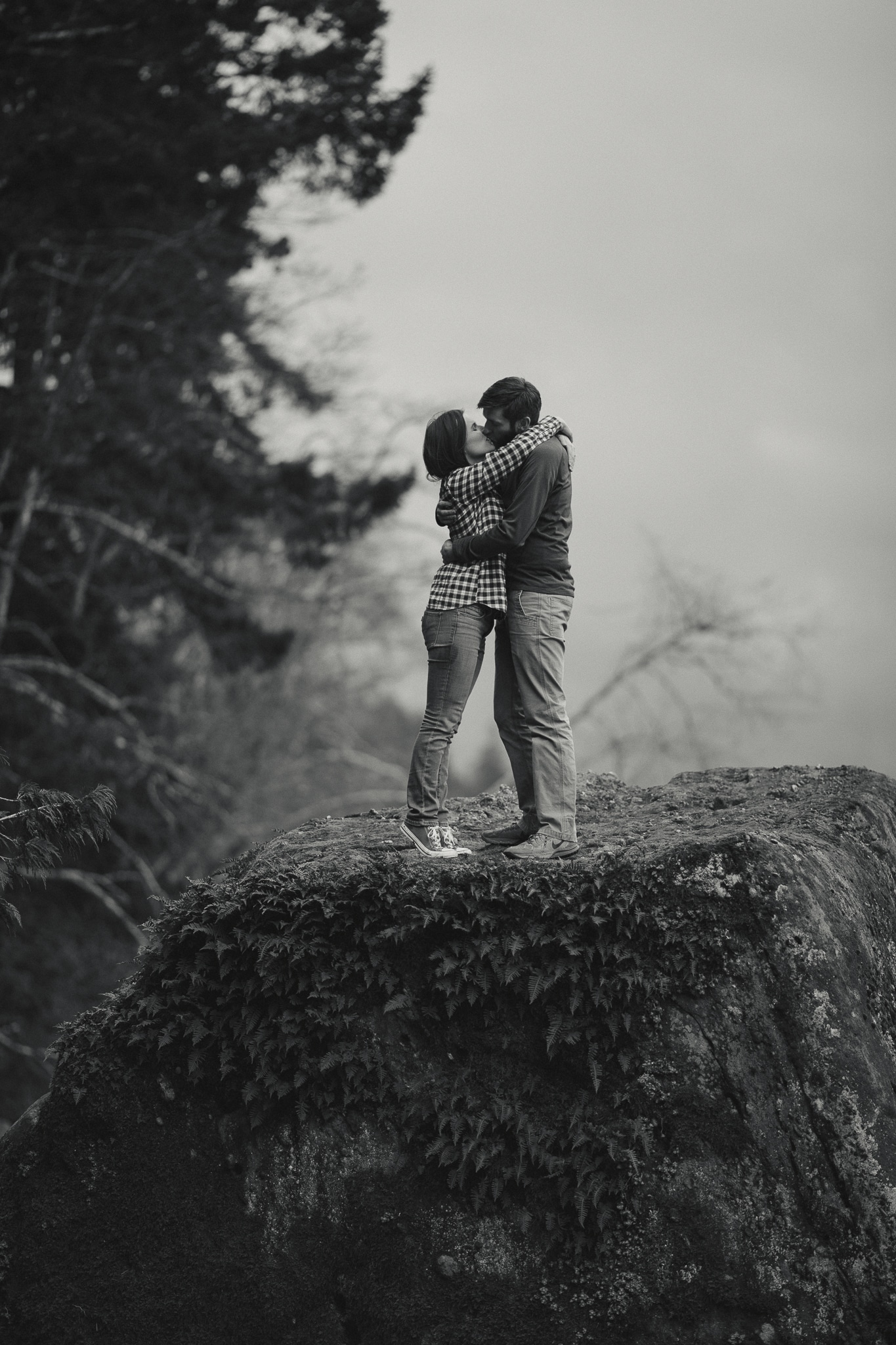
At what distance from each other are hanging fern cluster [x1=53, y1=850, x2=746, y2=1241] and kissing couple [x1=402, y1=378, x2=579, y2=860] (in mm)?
456

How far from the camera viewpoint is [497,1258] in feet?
16.4

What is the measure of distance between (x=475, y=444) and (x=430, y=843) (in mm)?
1874

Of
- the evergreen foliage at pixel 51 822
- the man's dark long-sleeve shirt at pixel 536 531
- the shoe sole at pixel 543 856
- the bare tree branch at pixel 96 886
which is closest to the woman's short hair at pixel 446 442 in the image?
the man's dark long-sleeve shirt at pixel 536 531

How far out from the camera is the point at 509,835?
6164 millimetres

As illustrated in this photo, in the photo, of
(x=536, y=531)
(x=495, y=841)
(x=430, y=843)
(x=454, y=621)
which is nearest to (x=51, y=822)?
(x=430, y=843)

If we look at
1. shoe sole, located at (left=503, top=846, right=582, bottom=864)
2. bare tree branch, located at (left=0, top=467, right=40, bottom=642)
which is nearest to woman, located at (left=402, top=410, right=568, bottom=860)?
shoe sole, located at (left=503, top=846, right=582, bottom=864)

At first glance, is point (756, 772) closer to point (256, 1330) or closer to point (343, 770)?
point (256, 1330)

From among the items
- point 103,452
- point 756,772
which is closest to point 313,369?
point 103,452

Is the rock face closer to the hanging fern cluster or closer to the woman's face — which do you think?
the hanging fern cluster

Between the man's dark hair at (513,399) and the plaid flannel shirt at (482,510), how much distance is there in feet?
0.28

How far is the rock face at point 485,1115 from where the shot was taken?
480cm

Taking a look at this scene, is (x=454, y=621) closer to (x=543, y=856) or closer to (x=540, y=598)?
(x=540, y=598)

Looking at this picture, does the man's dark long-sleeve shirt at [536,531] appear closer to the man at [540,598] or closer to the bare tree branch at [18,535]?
the man at [540,598]

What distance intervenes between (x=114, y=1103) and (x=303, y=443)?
16.2 metres
